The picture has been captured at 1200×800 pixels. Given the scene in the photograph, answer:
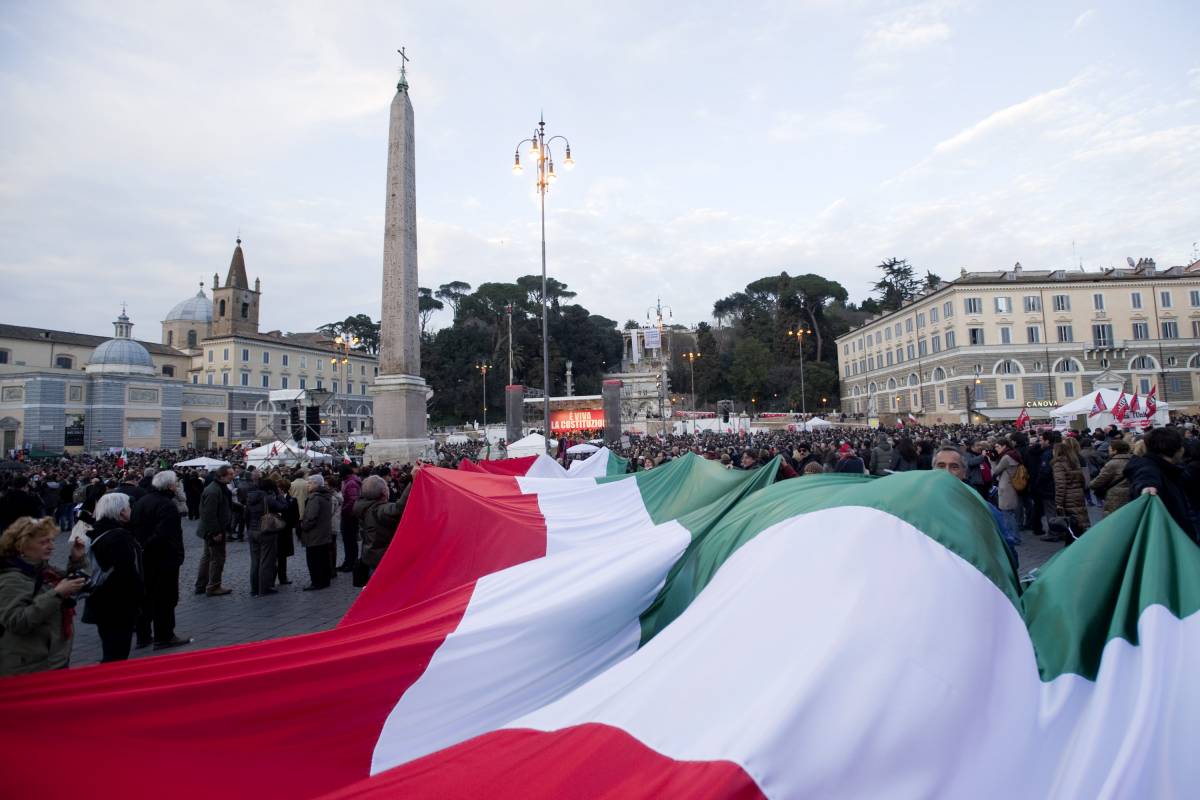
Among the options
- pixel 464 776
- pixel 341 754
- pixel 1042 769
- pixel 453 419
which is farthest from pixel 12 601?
pixel 453 419

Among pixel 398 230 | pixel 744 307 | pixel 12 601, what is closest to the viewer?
pixel 12 601

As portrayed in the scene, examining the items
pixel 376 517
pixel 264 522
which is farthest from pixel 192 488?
pixel 376 517

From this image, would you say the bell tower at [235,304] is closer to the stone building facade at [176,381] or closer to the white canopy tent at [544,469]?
the stone building facade at [176,381]

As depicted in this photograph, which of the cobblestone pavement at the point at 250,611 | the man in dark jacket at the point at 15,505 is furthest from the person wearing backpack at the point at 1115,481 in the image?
the man in dark jacket at the point at 15,505

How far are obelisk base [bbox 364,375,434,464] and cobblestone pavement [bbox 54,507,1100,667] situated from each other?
7536mm

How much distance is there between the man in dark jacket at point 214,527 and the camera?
26.3 ft

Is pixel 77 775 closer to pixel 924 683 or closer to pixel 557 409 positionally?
pixel 924 683

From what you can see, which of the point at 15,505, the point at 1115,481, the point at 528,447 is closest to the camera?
the point at 1115,481

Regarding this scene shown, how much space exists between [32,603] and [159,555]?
333 cm

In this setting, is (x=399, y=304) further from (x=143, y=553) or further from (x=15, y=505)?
(x=143, y=553)

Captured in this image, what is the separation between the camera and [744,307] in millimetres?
100250

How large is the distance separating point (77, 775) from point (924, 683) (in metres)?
2.50

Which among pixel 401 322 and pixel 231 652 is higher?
pixel 401 322

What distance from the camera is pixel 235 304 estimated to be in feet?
245
